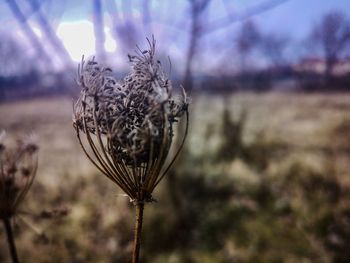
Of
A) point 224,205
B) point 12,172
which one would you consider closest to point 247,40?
point 224,205

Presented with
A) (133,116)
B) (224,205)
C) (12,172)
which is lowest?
(224,205)

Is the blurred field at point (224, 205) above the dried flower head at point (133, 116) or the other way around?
the other way around

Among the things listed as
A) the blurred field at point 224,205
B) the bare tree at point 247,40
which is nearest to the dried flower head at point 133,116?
the blurred field at point 224,205

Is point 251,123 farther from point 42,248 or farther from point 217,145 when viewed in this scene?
point 42,248

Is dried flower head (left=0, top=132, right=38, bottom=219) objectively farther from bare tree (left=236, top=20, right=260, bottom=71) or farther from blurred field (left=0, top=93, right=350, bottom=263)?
bare tree (left=236, top=20, right=260, bottom=71)

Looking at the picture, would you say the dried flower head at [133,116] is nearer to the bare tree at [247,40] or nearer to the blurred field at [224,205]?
the blurred field at [224,205]

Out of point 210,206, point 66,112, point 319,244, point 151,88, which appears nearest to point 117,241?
point 210,206

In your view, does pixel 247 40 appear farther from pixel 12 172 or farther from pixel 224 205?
pixel 12 172
